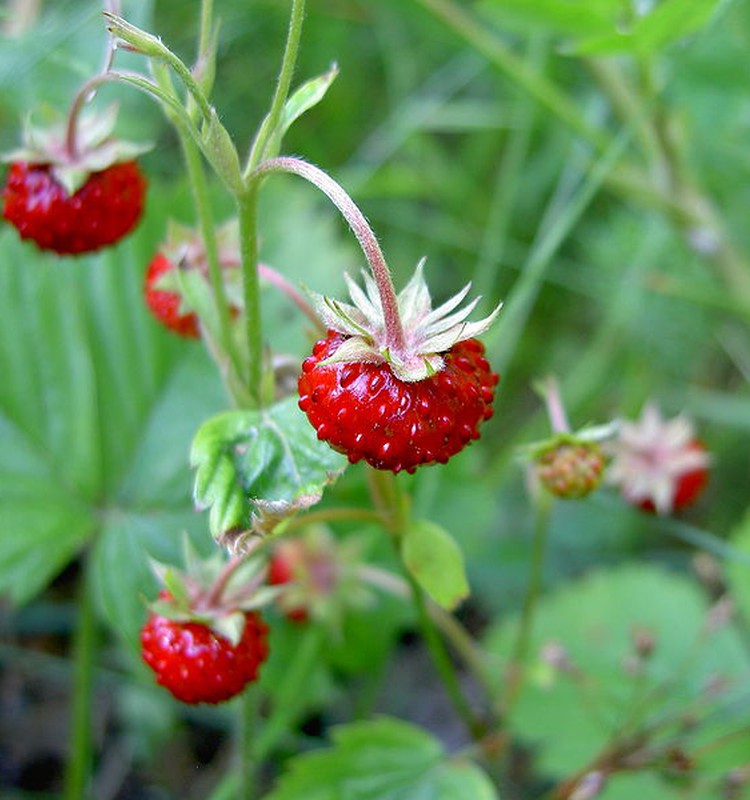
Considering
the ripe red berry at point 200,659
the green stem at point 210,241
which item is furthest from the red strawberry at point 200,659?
the green stem at point 210,241

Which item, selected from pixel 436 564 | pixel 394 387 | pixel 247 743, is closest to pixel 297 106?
pixel 394 387

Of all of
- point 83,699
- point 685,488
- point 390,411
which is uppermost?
point 390,411

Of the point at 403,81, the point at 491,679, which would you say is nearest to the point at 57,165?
the point at 491,679

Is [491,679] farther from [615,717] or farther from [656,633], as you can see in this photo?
[656,633]

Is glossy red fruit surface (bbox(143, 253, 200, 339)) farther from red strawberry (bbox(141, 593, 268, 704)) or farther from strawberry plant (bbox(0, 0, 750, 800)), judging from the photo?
red strawberry (bbox(141, 593, 268, 704))

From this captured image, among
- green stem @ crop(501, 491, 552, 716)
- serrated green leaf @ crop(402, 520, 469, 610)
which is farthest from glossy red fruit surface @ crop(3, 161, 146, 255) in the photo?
green stem @ crop(501, 491, 552, 716)

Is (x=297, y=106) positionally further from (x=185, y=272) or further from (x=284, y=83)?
(x=185, y=272)
